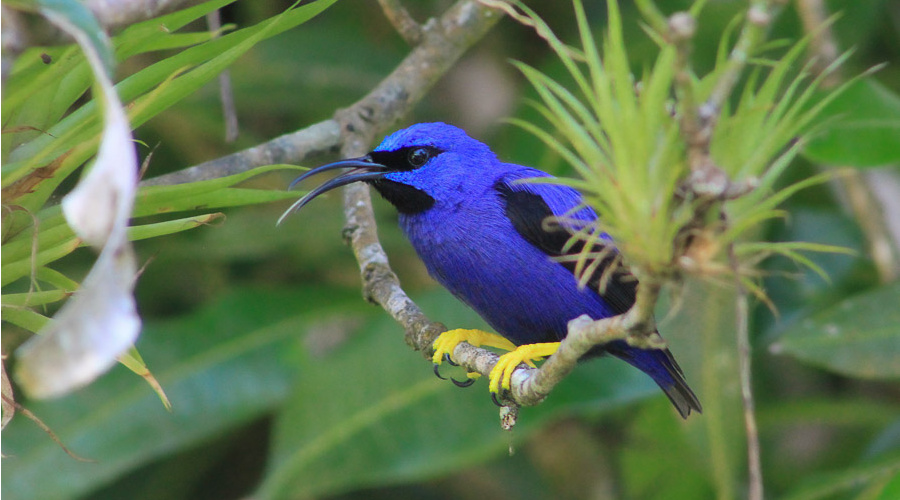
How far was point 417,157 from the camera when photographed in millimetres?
3275

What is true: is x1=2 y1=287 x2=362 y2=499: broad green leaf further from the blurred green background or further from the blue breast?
the blue breast

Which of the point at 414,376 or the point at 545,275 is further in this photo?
the point at 414,376

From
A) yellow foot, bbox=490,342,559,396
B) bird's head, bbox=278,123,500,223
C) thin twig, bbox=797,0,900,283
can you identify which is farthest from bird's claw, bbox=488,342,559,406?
thin twig, bbox=797,0,900,283

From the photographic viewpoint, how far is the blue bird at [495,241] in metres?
3.01

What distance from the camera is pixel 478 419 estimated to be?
3.74m

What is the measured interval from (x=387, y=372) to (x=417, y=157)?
107 centimetres

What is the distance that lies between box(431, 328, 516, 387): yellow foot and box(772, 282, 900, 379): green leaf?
41.4 inches

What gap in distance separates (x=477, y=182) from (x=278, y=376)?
162cm

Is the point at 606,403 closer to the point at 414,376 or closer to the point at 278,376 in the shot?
the point at 414,376

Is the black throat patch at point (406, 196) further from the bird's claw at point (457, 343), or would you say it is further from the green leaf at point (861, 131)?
the green leaf at point (861, 131)

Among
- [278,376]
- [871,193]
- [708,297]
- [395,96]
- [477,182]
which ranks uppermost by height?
[395,96]

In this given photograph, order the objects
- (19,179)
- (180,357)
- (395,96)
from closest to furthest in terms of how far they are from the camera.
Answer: (19,179)
(395,96)
(180,357)

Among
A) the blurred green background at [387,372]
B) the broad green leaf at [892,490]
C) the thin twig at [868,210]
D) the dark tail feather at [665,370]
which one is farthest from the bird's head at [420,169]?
the thin twig at [868,210]

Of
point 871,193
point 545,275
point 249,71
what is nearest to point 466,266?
point 545,275
